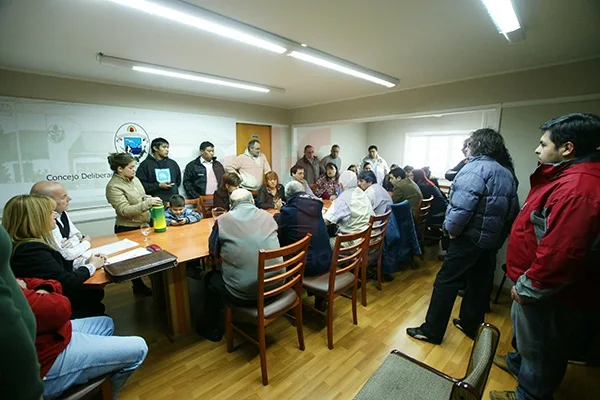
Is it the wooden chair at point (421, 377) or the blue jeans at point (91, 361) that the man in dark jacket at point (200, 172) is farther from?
the wooden chair at point (421, 377)

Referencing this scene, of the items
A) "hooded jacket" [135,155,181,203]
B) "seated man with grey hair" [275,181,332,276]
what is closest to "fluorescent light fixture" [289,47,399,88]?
"seated man with grey hair" [275,181,332,276]

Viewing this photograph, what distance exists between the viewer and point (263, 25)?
6.34 feet

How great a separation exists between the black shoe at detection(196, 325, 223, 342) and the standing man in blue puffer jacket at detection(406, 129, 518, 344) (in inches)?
68.2

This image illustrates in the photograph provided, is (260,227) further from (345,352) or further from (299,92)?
(299,92)

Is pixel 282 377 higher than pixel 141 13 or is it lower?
lower

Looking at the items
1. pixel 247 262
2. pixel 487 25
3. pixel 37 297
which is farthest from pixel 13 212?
pixel 487 25

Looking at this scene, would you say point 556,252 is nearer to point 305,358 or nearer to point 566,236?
point 566,236

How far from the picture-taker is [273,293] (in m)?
1.77

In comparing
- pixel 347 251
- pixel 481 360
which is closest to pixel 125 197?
pixel 347 251

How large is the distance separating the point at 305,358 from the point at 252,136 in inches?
173

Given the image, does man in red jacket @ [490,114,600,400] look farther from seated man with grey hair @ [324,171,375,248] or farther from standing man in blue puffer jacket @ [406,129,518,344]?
seated man with grey hair @ [324,171,375,248]

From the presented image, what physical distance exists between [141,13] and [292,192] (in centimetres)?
162

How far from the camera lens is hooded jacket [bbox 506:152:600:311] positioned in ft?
3.86

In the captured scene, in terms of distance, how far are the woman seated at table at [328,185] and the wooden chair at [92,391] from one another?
11.8 ft
